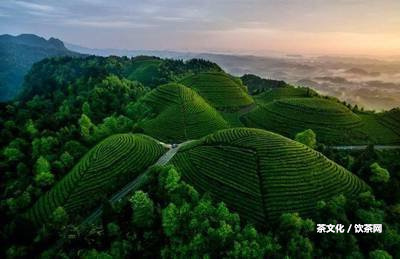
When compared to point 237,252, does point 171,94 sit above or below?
above

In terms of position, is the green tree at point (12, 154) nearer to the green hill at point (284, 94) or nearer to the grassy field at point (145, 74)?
the green hill at point (284, 94)

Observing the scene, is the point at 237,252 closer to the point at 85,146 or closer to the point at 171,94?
the point at 85,146

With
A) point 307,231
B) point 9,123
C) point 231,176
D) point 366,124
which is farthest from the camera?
point 366,124

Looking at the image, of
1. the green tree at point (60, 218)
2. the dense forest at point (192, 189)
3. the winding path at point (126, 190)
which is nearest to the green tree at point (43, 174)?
the dense forest at point (192, 189)

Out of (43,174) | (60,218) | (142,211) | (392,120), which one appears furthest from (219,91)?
(60,218)

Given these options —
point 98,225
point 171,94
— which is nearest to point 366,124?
point 171,94

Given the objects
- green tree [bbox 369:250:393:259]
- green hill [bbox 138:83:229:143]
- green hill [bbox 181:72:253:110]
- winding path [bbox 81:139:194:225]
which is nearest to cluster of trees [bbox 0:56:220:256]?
green hill [bbox 138:83:229:143]
